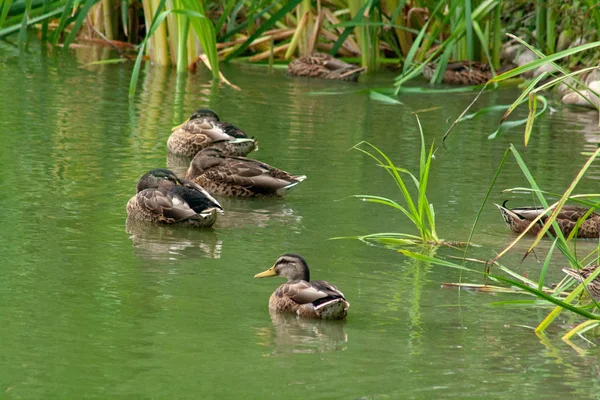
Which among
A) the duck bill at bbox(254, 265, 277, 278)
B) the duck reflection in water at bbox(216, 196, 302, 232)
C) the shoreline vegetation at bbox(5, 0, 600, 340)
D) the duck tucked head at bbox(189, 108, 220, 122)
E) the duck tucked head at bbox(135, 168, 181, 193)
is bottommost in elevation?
the duck reflection in water at bbox(216, 196, 302, 232)

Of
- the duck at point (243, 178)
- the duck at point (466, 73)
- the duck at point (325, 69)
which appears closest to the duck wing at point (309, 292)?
the duck at point (243, 178)

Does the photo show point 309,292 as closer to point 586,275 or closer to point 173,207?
point 586,275

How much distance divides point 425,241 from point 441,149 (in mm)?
3857

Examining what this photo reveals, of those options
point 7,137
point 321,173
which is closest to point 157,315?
point 321,173

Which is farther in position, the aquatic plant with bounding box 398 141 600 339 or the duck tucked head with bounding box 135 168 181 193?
the duck tucked head with bounding box 135 168 181 193

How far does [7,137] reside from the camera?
10875mm

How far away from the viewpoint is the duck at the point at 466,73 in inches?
610

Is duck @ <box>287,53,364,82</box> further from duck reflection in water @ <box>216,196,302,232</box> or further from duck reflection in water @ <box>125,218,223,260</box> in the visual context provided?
duck reflection in water @ <box>125,218,223,260</box>

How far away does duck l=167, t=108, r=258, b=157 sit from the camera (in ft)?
35.2

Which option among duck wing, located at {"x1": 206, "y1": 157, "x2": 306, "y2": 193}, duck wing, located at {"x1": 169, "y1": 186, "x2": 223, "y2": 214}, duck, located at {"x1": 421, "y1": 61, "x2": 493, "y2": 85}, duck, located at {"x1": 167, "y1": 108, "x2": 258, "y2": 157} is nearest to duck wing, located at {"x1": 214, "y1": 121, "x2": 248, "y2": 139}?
duck, located at {"x1": 167, "y1": 108, "x2": 258, "y2": 157}

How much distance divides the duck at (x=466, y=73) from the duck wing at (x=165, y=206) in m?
8.03

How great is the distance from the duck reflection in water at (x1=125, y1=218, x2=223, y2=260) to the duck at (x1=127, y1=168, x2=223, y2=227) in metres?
0.05

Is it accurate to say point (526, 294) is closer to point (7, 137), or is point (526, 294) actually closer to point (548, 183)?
point (548, 183)

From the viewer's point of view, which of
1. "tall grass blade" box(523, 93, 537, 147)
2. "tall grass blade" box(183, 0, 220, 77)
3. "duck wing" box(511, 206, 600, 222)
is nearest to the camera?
"tall grass blade" box(523, 93, 537, 147)
